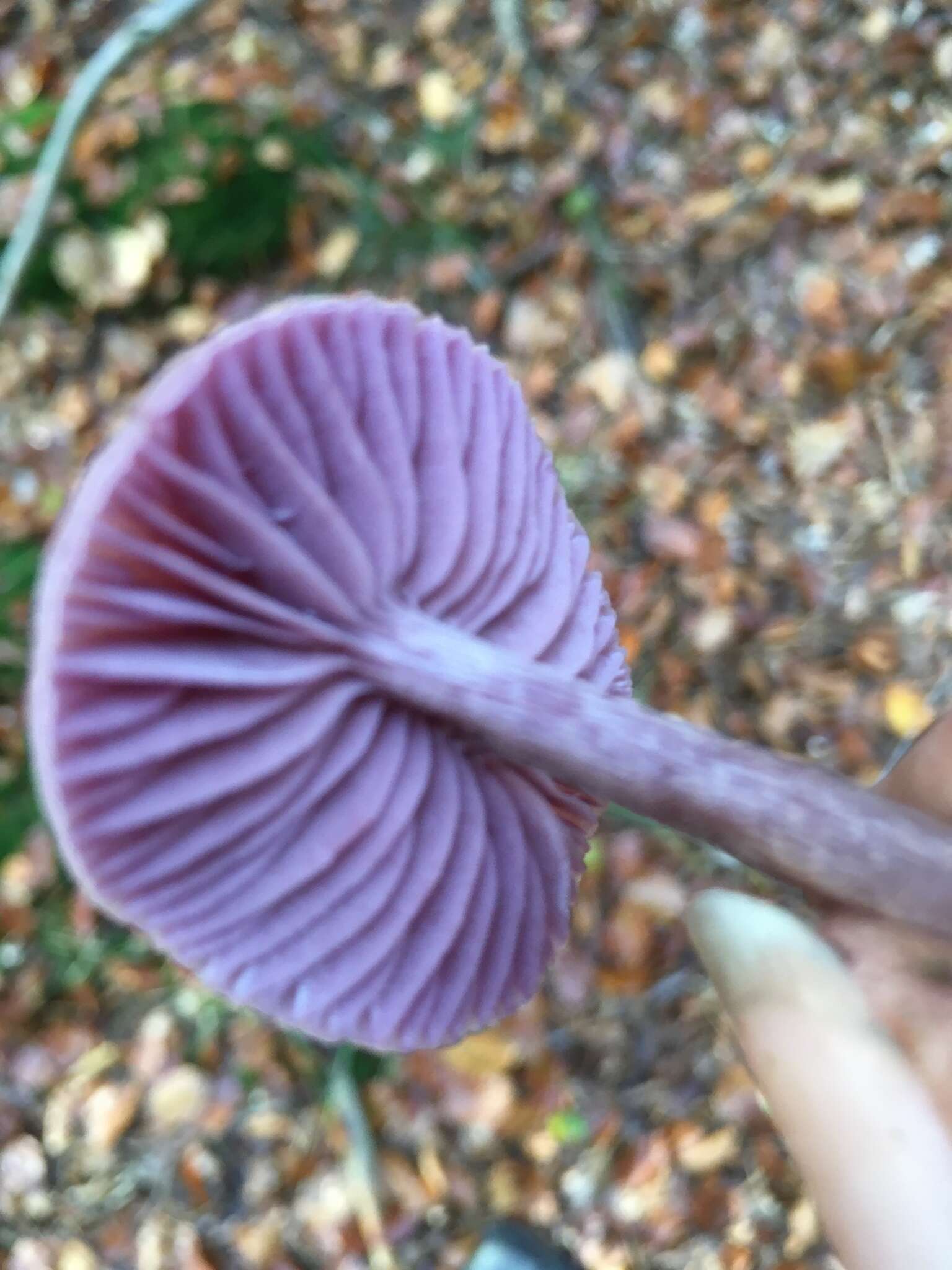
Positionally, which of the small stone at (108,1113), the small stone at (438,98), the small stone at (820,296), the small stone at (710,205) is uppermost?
the small stone at (438,98)

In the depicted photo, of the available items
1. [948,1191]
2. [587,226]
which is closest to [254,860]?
[948,1191]

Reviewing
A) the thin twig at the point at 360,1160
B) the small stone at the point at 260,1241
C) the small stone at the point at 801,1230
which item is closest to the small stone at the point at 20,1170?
the small stone at the point at 260,1241

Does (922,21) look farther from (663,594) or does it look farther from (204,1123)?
(204,1123)

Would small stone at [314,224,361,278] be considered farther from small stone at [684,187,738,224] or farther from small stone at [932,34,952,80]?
small stone at [932,34,952,80]

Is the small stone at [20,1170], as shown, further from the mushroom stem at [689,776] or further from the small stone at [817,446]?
the small stone at [817,446]

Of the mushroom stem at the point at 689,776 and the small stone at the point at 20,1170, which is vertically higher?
the mushroom stem at the point at 689,776

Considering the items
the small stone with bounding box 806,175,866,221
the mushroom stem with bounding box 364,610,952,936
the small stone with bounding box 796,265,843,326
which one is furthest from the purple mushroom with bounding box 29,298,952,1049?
the small stone with bounding box 806,175,866,221
